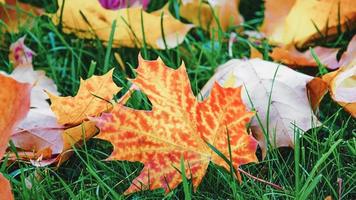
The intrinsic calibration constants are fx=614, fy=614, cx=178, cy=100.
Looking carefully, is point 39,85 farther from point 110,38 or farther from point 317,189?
point 317,189

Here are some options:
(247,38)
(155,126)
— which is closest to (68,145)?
(155,126)

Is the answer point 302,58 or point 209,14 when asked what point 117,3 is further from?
point 302,58

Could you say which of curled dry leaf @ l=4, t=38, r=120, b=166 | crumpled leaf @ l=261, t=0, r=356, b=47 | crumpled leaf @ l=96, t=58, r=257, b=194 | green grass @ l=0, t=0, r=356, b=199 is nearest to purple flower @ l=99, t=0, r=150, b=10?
Result: green grass @ l=0, t=0, r=356, b=199

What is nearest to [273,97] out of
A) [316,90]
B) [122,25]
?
[316,90]

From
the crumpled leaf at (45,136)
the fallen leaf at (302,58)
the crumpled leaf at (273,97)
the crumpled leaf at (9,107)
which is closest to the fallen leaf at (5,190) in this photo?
the crumpled leaf at (9,107)

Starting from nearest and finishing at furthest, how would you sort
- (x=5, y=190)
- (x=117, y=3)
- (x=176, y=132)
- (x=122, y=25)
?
1. (x=5, y=190)
2. (x=176, y=132)
3. (x=122, y=25)
4. (x=117, y=3)

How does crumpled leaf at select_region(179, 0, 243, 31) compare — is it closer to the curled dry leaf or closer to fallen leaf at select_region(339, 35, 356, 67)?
fallen leaf at select_region(339, 35, 356, 67)
